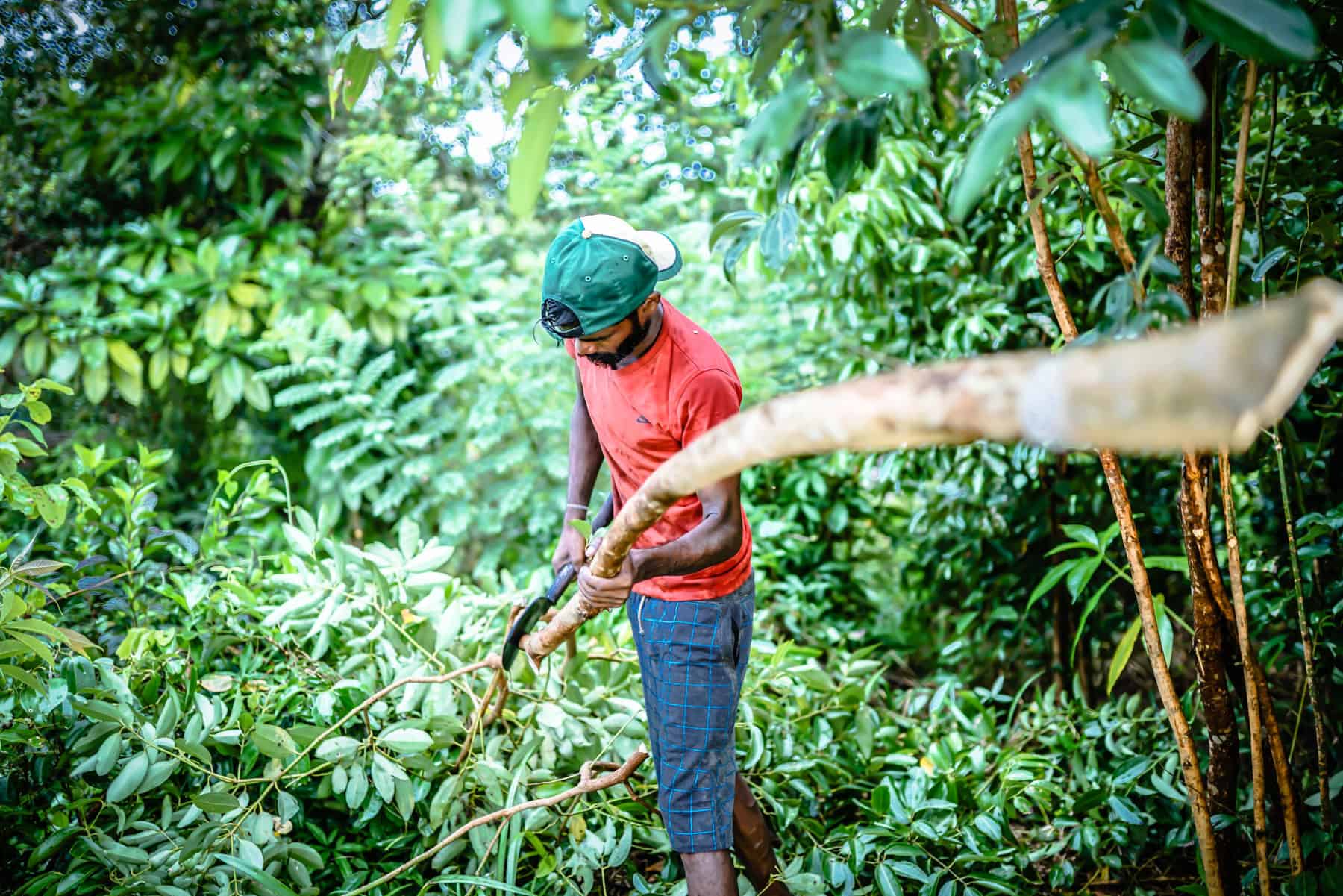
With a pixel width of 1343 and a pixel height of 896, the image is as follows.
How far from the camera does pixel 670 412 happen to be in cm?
154

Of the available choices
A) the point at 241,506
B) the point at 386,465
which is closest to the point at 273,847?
the point at 241,506

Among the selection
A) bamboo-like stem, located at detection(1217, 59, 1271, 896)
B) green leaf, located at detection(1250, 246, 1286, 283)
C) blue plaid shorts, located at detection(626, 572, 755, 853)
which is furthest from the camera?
blue plaid shorts, located at detection(626, 572, 755, 853)

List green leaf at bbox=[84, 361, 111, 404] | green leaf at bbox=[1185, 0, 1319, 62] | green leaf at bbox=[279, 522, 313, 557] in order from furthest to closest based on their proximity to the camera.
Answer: green leaf at bbox=[84, 361, 111, 404] < green leaf at bbox=[279, 522, 313, 557] < green leaf at bbox=[1185, 0, 1319, 62]

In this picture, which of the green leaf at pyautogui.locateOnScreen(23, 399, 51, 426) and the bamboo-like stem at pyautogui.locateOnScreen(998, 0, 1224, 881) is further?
the green leaf at pyautogui.locateOnScreen(23, 399, 51, 426)

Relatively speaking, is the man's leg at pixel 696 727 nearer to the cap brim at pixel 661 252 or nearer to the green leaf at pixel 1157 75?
the cap brim at pixel 661 252

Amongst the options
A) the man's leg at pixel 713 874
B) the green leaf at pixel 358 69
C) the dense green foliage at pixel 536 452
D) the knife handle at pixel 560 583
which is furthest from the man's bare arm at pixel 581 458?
the green leaf at pixel 358 69

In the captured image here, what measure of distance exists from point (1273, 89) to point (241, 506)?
2430 millimetres

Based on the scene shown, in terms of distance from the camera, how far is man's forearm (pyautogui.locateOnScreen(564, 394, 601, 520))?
197 cm

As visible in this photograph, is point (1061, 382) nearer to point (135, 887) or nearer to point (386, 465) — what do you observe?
point (135, 887)

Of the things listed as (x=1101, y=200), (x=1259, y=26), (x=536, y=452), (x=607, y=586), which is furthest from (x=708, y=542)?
(x=536, y=452)

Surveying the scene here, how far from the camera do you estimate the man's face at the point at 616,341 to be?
60.1 inches

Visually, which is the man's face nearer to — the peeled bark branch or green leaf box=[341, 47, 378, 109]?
green leaf box=[341, 47, 378, 109]

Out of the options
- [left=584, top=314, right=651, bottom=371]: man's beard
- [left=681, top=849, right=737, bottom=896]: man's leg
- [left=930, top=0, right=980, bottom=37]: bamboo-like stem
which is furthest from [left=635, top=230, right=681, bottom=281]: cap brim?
[left=681, top=849, right=737, bottom=896]: man's leg

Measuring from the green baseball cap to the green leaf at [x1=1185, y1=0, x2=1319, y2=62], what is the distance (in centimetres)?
88
